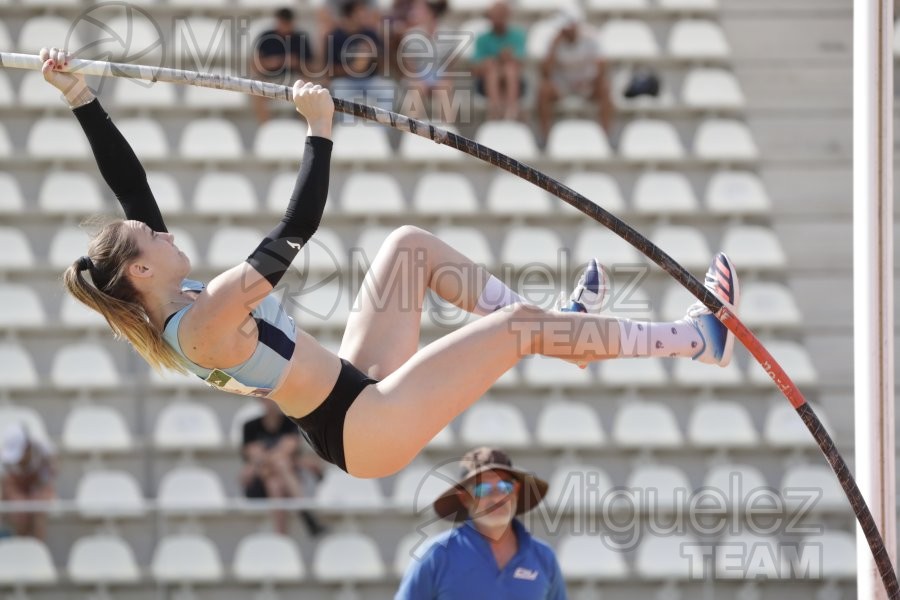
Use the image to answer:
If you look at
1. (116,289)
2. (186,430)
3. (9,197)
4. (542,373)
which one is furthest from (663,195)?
(116,289)

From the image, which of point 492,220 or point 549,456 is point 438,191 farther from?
point 549,456

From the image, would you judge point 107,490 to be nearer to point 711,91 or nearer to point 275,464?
point 275,464

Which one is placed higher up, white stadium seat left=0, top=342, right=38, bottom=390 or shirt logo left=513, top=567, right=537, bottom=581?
white stadium seat left=0, top=342, right=38, bottom=390

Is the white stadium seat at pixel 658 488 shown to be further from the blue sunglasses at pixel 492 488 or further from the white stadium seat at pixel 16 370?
the white stadium seat at pixel 16 370

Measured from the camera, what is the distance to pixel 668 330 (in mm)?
3746

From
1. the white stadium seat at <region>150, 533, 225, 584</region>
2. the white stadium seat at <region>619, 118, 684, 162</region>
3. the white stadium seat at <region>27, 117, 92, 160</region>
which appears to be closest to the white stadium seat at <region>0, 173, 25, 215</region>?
the white stadium seat at <region>27, 117, 92, 160</region>

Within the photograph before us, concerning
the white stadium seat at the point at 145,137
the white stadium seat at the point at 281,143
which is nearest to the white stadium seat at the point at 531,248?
the white stadium seat at the point at 281,143

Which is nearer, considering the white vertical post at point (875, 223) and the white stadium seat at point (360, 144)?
the white vertical post at point (875, 223)

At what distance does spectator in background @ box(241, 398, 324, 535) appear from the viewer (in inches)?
266

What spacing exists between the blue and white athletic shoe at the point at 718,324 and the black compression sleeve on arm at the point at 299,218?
1.26 metres

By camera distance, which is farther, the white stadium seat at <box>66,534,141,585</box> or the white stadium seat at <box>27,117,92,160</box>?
the white stadium seat at <box>27,117,92,160</box>

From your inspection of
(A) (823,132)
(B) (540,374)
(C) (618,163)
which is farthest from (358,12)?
(A) (823,132)

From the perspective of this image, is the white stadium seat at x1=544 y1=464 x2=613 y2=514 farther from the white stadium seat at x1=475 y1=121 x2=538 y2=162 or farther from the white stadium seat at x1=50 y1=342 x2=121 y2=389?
the white stadium seat at x1=50 y1=342 x2=121 y2=389

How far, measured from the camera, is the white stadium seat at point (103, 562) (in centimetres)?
658
